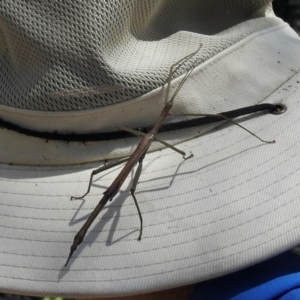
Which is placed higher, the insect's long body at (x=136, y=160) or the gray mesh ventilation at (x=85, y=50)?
the gray mesh ventilation at (x=85, y=50)

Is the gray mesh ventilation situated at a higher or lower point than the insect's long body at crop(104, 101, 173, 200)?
higher

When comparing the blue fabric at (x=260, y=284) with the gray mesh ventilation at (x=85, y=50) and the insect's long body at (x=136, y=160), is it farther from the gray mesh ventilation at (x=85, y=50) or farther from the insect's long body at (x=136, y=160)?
the gray mesh ventilation at (x=85, y=50)

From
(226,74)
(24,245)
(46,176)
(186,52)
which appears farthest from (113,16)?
(24,245)

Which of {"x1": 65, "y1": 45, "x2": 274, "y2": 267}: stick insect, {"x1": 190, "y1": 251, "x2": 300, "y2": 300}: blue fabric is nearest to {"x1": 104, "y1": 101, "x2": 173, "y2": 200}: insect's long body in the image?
{"x1": 65, "y1": 45, "x2": 274, "y2": 267}: stick insect

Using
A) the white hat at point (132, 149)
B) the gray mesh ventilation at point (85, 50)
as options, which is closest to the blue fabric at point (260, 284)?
the white hat at point (132, 149)

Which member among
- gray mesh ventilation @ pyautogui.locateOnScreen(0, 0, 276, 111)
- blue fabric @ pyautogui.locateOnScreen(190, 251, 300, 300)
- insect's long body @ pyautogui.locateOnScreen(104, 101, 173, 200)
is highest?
gray mesh ventilation @ pyautogui.locateOnScreen(0, 0, 276, 111)

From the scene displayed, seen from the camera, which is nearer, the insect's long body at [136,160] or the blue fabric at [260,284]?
the blue fabric at [260,284]

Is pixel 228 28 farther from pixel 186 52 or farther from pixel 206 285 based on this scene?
pixel 206 285

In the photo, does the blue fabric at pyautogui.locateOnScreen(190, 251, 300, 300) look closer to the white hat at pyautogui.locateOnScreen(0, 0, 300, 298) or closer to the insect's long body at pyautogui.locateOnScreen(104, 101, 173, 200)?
the white hat at pyautogui.locateOnScreen(0, 0, 300, 298)
